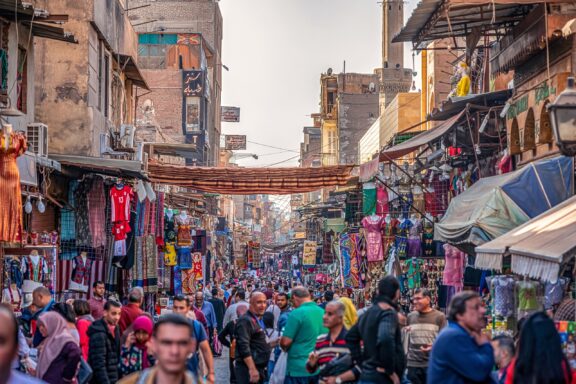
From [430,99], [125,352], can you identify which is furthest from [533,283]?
[430,99]

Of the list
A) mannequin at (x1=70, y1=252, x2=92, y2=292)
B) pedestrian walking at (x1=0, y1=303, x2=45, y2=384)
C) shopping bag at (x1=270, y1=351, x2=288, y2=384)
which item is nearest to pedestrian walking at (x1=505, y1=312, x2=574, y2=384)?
pedestrian walking at (x1=0, y1=303, x2=45, y2=384)

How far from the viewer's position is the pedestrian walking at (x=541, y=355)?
6684 mm

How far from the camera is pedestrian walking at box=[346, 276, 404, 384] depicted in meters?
8.99

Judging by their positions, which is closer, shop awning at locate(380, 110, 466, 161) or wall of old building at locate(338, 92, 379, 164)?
shop awning at locate(380, 110, 466, 161)

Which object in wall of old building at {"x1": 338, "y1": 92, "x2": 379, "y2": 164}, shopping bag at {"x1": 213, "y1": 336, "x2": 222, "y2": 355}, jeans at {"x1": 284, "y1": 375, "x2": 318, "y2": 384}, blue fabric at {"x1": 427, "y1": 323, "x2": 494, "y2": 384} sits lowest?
shopping bag at {"x1": 213, "y1": 336, "x2": 222, "y2": 355}

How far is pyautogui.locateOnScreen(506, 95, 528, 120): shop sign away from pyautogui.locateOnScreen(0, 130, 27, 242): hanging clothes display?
8.17 m

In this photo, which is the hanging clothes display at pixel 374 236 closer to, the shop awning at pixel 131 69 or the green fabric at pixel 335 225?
the shop awning at pixel 131 69

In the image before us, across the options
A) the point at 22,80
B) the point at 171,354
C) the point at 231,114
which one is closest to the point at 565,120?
the point at 171,354

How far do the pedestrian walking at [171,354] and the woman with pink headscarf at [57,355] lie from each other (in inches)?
182

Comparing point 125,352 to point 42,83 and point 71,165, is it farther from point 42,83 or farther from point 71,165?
→ point 42,83

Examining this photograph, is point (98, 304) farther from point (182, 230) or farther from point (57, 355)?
point (182, 230)

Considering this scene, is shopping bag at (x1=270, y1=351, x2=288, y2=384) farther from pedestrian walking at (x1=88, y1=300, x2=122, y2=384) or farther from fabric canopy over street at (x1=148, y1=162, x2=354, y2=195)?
fabric canopy over street at (x1=148, y1=162, x2=354, y2=195)

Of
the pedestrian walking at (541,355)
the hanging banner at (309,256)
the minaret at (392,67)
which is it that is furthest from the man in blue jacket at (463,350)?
the minaret at (392,67)

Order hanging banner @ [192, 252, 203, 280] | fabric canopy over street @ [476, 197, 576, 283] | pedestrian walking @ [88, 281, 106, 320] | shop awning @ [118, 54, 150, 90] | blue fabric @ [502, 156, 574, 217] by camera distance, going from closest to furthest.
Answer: fabric canopy over street @ [476, 197, 576, 283]
blue fabric @ [502, 156, 574, 217]
pedestrian walking @ [88, 281, 106, 320]
shop awning @ [118, 54, 150, 90]
hanging banner @ [192, 252, 203, 280]
